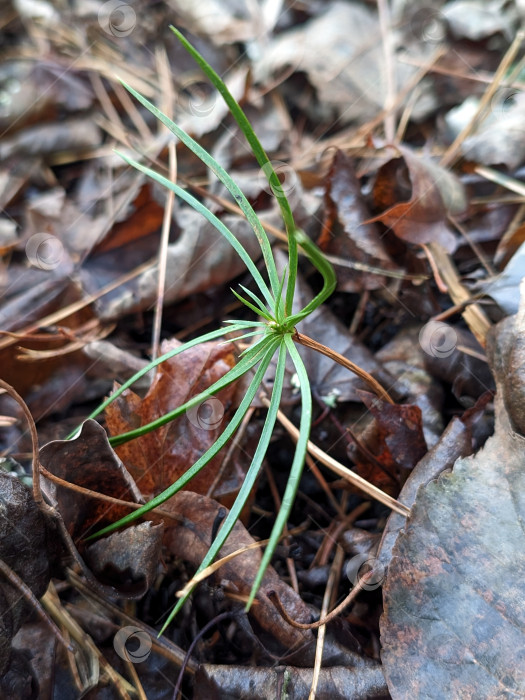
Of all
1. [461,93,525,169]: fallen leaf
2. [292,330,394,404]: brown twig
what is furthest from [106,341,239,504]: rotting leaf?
[461,93,525,169]: fallen leaf

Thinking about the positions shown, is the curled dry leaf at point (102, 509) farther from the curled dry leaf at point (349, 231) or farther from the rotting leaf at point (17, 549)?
the curled dry leaf at point (349, 231)

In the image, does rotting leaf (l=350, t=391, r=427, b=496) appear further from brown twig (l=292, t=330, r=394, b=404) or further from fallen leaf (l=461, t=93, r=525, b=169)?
fallen leaf (l=461, t=93, r=525, b=169)

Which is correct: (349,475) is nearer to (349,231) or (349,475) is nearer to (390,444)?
(390,444)

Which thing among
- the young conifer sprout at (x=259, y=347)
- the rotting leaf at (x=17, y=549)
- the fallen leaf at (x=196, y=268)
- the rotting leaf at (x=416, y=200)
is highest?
the young conifer sprout at (x=259, y=347)

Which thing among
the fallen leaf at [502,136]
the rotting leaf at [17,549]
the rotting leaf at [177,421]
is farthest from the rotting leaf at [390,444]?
the fallen leaf at [502,136]

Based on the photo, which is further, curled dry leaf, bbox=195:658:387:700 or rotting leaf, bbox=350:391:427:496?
rotting leaf, bbox=350:391:427:496

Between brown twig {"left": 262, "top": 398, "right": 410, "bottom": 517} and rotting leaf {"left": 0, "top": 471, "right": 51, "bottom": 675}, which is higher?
rotting leaf {"left": 0, "top": 471, "right": 51, "bottom": 675}
